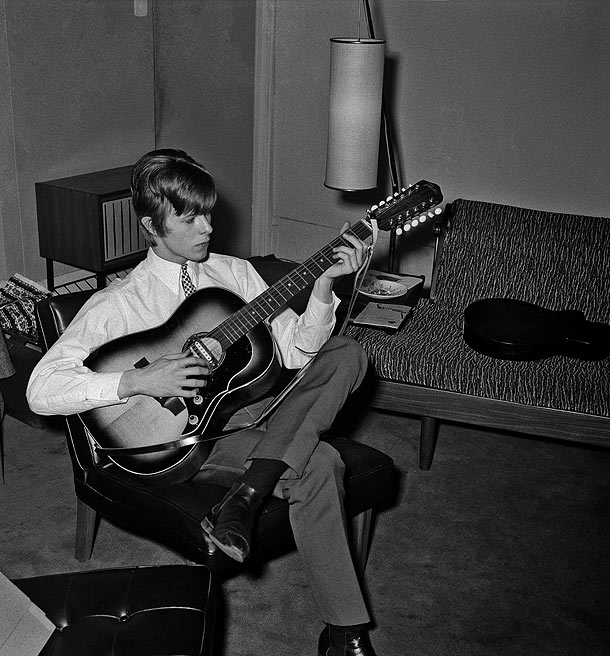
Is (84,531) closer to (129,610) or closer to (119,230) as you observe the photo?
(129,610)

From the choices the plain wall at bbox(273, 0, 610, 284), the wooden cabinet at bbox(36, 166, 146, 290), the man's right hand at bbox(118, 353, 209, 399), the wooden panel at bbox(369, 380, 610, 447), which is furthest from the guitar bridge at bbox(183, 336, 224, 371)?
the plain wall at bbox(273, 0, 610, 284)

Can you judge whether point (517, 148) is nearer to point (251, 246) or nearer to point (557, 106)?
point (557, 106)

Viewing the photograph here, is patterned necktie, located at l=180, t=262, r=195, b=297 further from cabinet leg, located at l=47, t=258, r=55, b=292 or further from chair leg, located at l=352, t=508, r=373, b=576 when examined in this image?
cabinet leg, located at l=47, t=258, r=55, b=292

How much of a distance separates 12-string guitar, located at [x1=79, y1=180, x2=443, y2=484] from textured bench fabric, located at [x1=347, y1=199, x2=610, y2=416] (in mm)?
746

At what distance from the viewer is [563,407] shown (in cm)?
259

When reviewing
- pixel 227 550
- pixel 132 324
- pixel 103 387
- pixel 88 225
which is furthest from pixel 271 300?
pixel 88 225

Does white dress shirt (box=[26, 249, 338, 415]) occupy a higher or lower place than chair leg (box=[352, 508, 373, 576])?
higher

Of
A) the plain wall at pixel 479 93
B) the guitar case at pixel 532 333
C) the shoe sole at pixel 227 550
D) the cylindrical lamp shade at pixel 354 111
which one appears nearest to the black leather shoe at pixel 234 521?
the shoe sole at pixel 227 550

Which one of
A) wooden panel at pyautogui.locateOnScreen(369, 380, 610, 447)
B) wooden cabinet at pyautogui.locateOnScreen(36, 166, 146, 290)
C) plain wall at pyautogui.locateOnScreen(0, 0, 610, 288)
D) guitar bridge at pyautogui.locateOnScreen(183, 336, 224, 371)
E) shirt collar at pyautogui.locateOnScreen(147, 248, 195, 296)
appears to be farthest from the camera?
plain wall at pyautogui.locateOnScreen(0, 0, 610, 288)

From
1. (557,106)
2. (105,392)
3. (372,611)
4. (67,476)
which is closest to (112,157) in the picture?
(67,476)

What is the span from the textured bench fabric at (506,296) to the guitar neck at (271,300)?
0.72 meters

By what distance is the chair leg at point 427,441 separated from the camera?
2.79 metres

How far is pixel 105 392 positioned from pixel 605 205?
2683mm

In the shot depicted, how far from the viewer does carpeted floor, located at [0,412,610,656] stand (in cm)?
209
